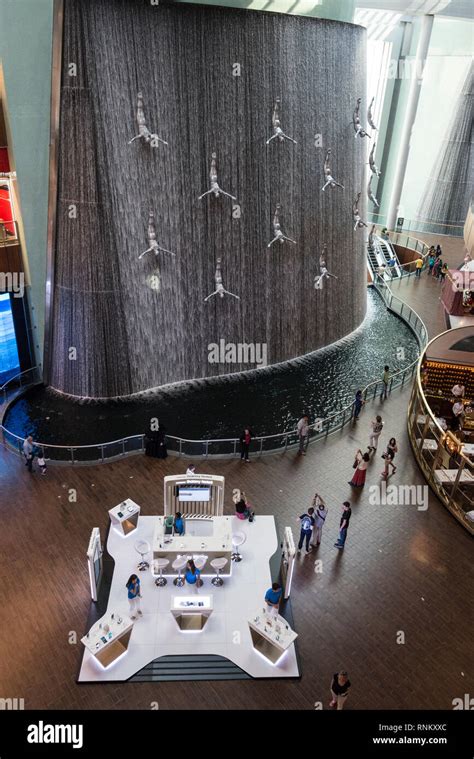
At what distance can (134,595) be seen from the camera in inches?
413

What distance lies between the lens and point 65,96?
1441 centimetres

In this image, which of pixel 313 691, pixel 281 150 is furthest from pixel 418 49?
pixel 313 691

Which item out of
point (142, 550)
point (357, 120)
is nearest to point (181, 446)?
point (142, 550)

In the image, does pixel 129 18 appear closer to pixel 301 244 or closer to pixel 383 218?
pixel 301 244

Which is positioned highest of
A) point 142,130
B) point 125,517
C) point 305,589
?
point 142,130

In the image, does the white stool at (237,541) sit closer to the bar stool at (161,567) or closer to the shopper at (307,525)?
the shopper at (307,525)

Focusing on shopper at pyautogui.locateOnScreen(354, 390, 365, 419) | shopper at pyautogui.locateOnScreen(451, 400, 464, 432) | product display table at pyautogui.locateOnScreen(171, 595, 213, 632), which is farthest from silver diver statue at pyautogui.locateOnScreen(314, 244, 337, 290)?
product display table at pyautogui.locateOnScreen(171, 595, 213, 632)

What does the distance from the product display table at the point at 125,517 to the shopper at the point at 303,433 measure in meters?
4.56

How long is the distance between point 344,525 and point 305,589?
1468 millimetres

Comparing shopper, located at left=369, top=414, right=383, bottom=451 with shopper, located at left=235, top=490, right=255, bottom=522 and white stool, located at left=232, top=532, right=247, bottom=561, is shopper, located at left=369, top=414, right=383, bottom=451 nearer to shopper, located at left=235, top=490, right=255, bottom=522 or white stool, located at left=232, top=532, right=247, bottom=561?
shopper, located at left=235, top=490, right=255, bottom=522
